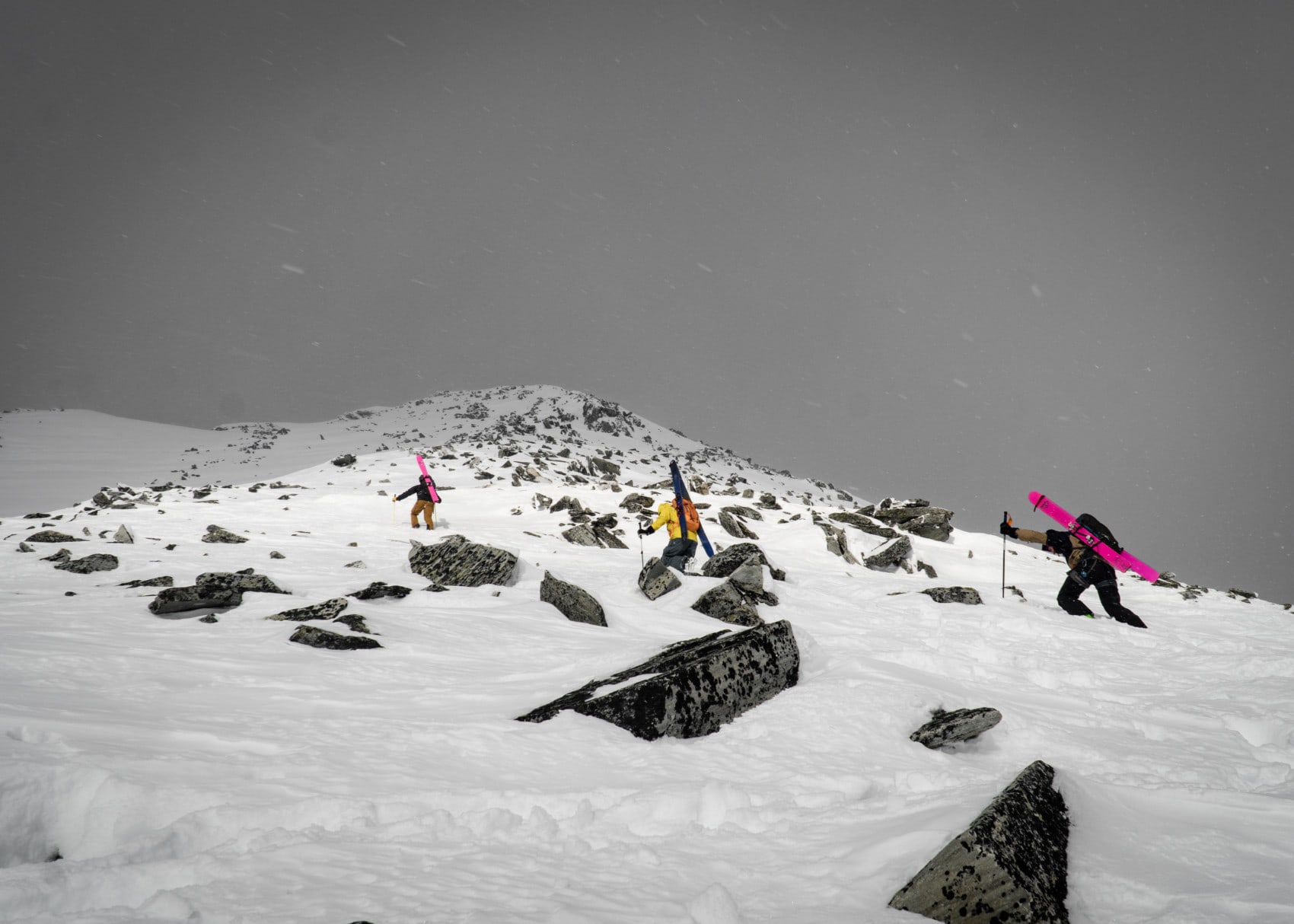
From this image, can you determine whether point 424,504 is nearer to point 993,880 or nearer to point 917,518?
point 917,518

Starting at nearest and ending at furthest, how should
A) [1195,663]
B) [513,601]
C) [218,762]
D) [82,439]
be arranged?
[218,762] → [1195,663] → [513,601] → [82,439]

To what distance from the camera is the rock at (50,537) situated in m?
8.91

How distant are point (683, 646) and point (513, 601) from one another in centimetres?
318

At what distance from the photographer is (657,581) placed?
853cm

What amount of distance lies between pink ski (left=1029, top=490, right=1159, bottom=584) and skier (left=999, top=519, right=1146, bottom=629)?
0.08 meters

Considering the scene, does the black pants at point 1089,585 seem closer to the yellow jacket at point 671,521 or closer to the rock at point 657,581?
the yellow jacket at point 671,521

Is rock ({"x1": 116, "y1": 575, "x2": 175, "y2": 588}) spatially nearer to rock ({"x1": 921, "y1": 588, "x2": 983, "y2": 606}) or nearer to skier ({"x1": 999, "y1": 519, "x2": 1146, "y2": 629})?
rock ({"x1": 921, "y1": 588, "x2": 983, "y2": 606})

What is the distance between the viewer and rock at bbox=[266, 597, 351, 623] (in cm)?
559

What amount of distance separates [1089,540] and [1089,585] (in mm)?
728

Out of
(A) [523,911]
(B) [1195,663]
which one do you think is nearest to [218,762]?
(A) [523,911]

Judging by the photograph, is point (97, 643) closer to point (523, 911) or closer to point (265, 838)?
point (265, 838)

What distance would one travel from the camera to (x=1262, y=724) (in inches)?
184

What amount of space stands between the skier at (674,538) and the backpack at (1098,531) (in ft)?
21.2

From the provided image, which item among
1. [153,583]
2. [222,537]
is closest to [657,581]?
[153,583]
